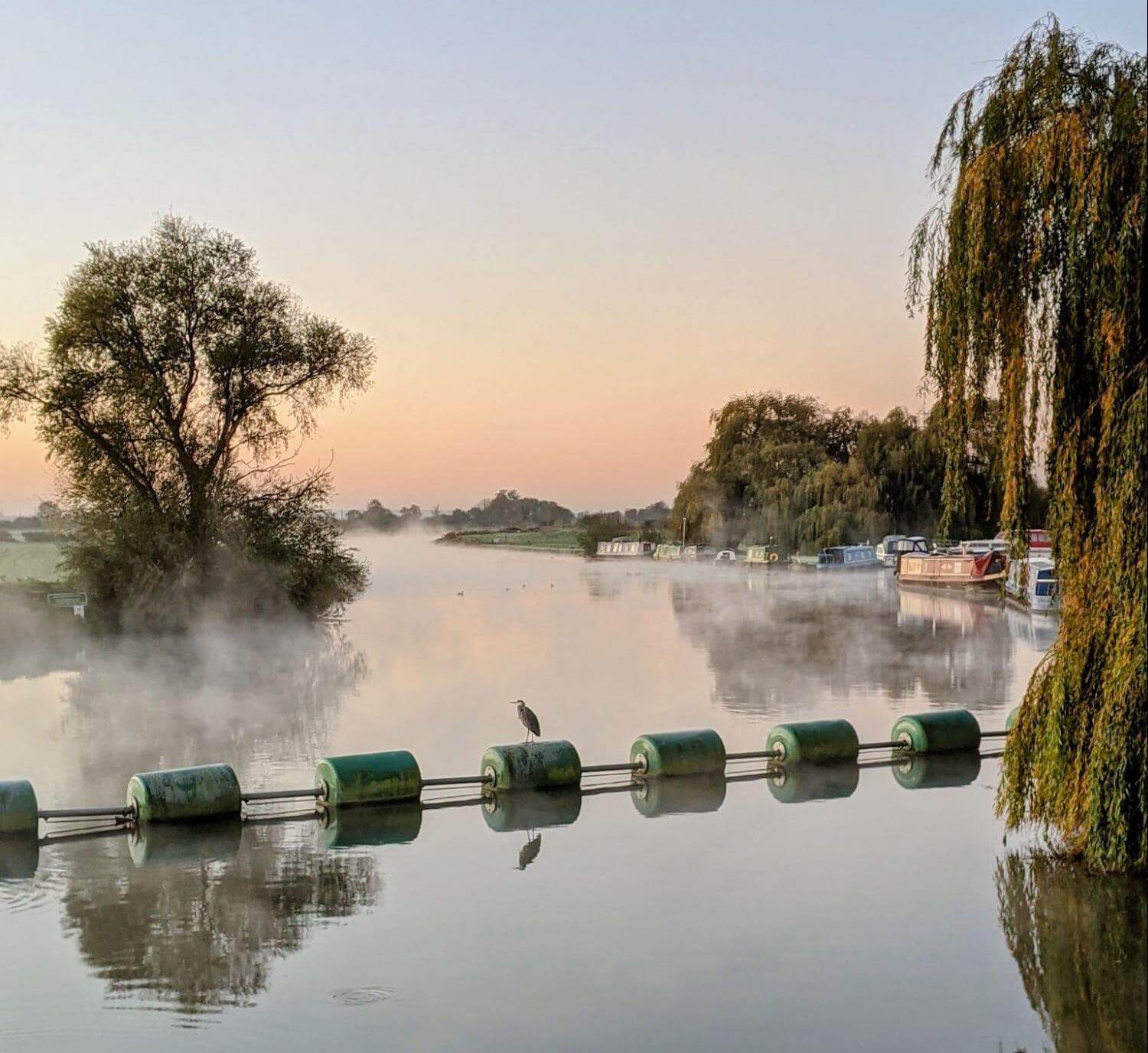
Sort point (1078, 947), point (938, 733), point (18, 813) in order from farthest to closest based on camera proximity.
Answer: point (938, 733) → point (18, 813) → point (1078, 947)

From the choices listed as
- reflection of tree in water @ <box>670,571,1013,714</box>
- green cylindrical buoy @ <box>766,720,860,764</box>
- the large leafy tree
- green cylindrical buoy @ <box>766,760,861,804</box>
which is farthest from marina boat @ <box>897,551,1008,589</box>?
green cylindrical buoy @ <box>766,760,861,804</box>

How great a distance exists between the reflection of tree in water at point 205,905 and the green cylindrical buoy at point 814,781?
5031mm

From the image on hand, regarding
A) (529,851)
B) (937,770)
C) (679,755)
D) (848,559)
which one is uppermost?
(848,559)

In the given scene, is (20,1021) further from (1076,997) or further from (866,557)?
(866,557)

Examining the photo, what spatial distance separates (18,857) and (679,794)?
664cm

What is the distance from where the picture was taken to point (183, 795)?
522 inches

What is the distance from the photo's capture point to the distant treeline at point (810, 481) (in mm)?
69875

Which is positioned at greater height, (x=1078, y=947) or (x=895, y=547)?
(x=895, y=547)

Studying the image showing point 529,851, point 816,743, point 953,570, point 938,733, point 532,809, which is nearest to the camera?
point 529,851

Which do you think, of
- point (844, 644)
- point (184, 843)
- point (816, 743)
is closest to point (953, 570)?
point (844, 644)

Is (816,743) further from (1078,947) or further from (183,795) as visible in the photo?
(183,795)

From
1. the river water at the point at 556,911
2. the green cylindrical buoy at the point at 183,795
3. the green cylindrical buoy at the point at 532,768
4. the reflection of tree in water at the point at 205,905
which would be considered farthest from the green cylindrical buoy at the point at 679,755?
the green cylindrical buoy at the point at 183,795

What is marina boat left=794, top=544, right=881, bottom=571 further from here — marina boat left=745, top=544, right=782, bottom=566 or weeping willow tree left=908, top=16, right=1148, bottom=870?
weeping willow tree left=908, top=16, right=1148, bottom=870

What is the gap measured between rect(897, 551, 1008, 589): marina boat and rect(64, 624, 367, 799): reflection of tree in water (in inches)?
1197
